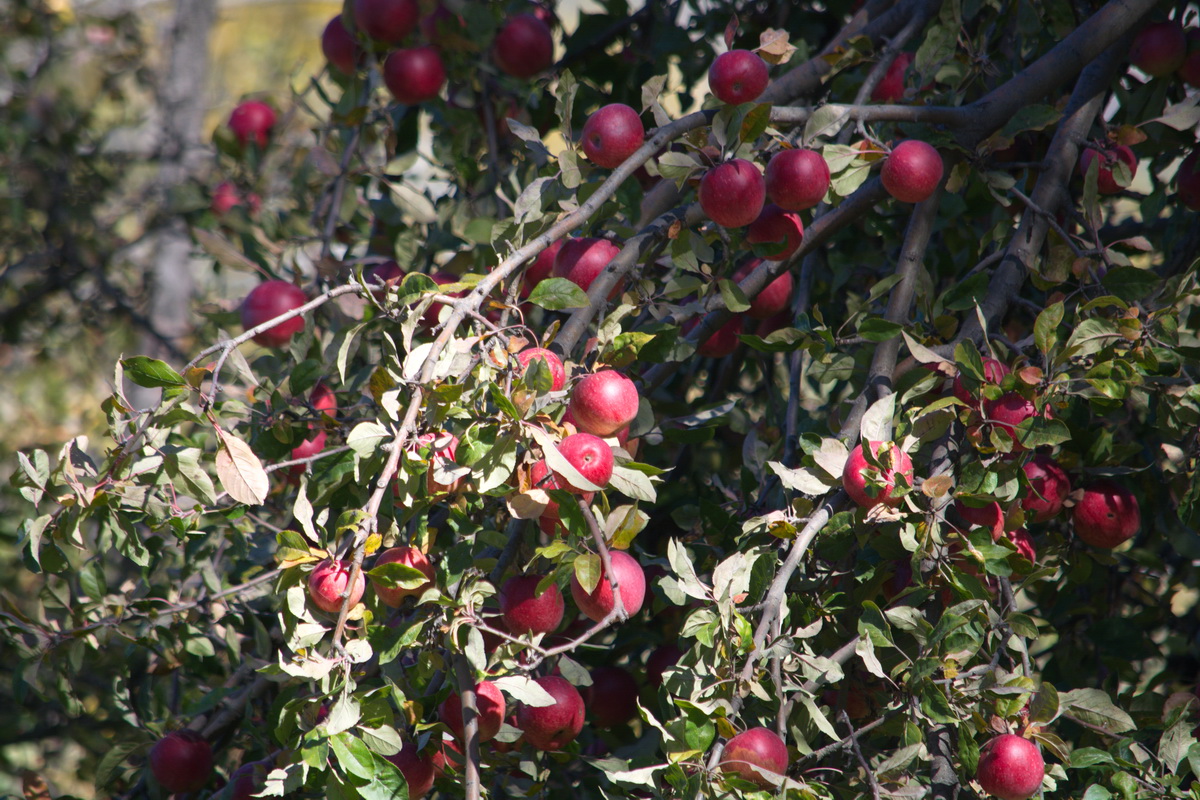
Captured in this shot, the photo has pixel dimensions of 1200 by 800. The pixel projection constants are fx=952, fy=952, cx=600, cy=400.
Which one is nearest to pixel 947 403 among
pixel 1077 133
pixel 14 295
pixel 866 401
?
pixel 866 401

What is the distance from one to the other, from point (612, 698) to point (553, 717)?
11.9 inches

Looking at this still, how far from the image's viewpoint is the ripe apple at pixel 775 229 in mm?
1027

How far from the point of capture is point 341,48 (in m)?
1.52

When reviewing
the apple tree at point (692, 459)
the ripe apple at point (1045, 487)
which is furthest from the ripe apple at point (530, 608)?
the ripe apple at point (1045, 487)

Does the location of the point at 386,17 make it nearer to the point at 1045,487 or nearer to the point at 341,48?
the point at 341,48

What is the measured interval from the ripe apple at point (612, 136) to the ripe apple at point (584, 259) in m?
0.09

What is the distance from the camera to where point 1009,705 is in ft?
2.76

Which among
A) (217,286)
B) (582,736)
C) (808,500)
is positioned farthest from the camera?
(217,286)

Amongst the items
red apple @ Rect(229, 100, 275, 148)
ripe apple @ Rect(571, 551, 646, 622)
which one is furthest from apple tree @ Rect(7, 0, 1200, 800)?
red apple @ Rect(229, 100, 275, 148)

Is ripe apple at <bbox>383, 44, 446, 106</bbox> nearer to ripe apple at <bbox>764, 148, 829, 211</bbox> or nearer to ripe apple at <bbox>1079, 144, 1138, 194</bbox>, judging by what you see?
ripe apple at <bbox>764, 148, 829, 211</bbox>

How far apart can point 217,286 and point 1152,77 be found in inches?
116

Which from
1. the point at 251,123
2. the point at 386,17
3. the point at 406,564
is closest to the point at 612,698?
the point at 406,564

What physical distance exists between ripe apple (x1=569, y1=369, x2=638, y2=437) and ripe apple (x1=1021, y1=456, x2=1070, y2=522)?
0.47 metres

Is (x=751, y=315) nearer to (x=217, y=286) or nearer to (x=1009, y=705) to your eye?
(x=1009, y=705)
